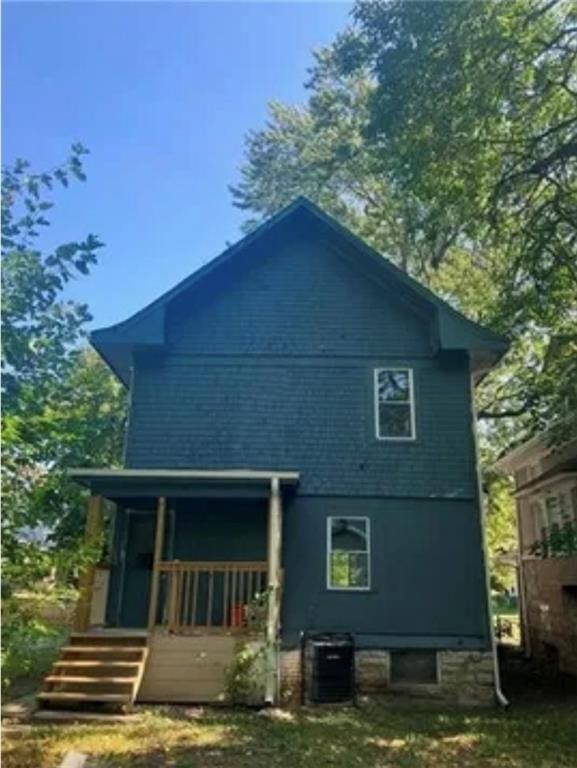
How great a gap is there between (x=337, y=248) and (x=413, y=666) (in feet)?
25.5

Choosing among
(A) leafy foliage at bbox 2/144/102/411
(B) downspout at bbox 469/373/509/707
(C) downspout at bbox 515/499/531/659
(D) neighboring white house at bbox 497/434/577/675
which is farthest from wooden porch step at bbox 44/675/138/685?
(C) downspout at bbox 515/499/531/659

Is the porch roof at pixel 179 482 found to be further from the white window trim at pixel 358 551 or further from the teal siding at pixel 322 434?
the white window trim at pixel 358 551

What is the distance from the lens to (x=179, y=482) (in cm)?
1080

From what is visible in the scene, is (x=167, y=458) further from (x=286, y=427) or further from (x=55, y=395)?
(x=55, y=395)

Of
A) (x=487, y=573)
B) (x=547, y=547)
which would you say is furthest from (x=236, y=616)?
A: (x=547, y=547)

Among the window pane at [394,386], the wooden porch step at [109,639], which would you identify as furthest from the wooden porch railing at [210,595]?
the window pane at [394,386]

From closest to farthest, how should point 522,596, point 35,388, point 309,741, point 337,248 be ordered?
point 35,388
point 309,741
point 337,248
point 522,596

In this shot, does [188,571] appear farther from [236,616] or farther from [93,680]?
[93,680]

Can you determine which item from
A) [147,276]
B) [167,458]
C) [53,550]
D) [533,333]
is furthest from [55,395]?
[533,333]

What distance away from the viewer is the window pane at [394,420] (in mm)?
12227

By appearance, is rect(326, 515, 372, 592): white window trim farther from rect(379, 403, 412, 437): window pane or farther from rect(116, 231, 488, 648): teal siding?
rect(379, 403, 412, 437): window pane

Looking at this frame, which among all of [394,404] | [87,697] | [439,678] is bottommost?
[87,697]

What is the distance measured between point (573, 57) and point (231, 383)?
8.00 meters

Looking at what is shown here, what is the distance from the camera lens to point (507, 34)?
10.0 meters
